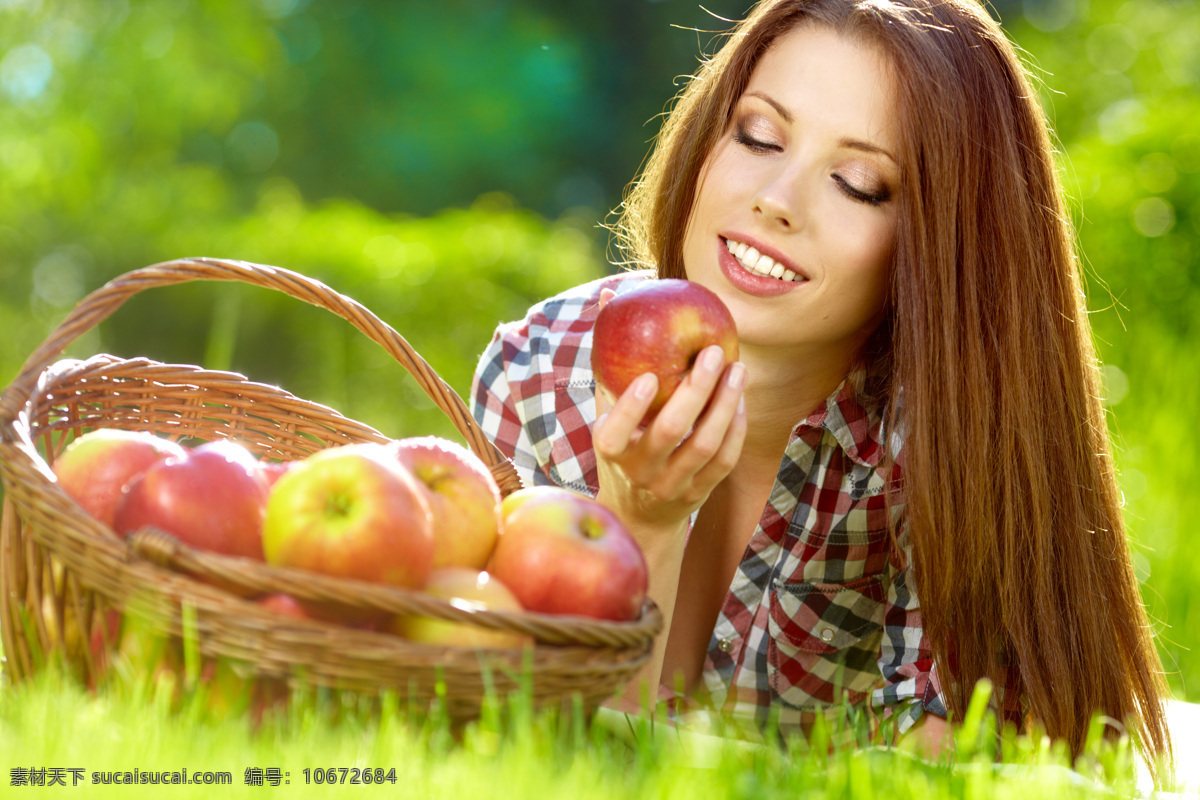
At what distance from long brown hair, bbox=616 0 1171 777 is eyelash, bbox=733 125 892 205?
0.19ft

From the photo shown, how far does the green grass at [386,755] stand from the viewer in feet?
3.61

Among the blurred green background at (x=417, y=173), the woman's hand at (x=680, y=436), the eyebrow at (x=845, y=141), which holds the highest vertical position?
the blurred green background at (x=417, y=173)

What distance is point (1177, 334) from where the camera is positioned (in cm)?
459

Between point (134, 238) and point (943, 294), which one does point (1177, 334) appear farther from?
point (134, 238)

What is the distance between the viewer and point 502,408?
9.78ft

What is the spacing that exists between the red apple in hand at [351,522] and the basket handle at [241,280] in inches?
16.9

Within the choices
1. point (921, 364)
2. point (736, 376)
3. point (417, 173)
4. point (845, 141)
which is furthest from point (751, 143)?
point (417, 173)

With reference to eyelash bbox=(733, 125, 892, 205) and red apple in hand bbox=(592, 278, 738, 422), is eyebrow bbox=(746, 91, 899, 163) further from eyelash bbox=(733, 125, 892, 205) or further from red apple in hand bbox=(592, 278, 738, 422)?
red apple in hand bbox=(592, 278, 738, 422)

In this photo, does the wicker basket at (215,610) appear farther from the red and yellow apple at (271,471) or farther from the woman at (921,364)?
the woman at (921,364)

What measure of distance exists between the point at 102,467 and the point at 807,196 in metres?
1.44

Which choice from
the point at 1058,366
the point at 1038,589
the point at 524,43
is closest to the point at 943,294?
the point at 1058,366

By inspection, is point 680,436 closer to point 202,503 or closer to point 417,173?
point 202,503

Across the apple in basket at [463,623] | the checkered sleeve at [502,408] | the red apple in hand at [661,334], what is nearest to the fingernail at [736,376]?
the red apple in hand at [661,334]

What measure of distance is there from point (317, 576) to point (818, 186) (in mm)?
1488
